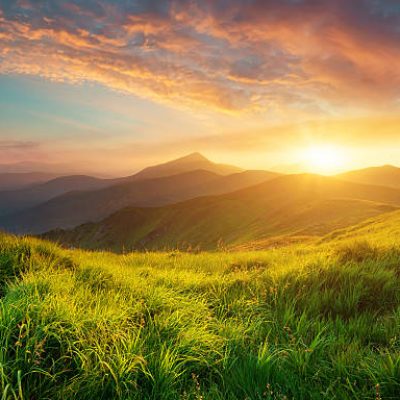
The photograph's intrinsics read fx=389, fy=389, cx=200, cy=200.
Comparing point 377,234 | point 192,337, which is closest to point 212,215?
point 377,234

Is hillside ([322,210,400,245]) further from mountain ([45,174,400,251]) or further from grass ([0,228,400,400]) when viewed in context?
mountain ([45,174,400,251])

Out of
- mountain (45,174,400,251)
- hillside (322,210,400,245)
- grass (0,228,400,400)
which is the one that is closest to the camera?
grass (0,228,400,400)

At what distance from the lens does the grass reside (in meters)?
4.04

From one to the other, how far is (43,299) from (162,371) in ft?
6.68

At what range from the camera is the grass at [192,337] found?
4035mm

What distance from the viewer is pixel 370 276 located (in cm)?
768

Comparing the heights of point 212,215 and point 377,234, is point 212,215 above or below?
below

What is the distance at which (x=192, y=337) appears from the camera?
494 cm

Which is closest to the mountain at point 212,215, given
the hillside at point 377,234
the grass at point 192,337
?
the hillside at point 377,234

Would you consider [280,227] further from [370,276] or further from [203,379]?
[203,379]

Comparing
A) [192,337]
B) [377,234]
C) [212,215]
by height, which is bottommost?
[212,215]

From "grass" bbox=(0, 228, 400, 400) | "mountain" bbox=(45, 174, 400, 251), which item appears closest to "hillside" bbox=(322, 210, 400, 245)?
"grass" bbox=(0, 228, 400, 400)

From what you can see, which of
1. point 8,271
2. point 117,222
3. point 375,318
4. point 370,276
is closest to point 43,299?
point 8,271

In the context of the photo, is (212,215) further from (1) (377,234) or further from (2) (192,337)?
(2) (192,337)
